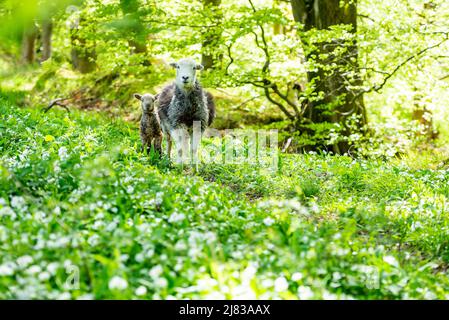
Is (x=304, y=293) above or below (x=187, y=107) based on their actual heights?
below

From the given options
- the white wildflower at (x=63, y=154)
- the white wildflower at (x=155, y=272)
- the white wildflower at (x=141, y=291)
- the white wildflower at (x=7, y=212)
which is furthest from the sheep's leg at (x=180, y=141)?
the white wildflower at (x=141, y=291)

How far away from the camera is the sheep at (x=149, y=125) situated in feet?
31.7

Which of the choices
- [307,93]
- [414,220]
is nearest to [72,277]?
[414,220]

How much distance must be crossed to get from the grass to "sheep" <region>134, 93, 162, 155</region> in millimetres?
1928

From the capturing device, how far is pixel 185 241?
486cm

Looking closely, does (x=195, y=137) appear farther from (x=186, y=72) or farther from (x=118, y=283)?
(x=118, y=283)

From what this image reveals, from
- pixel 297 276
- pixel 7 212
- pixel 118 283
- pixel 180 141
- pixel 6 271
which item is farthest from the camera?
pixel 180 141

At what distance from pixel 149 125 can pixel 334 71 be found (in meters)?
6.63

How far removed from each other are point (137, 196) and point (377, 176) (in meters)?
4.60

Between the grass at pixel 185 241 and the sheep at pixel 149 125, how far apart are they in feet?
6.33

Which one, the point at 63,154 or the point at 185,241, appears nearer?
the point at 185,241

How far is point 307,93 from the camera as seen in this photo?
1341cm

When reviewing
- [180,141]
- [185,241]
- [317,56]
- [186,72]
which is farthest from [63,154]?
[317,56]

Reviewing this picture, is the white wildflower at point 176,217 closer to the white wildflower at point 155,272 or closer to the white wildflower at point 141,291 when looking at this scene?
the white wildflower at point 155,272
